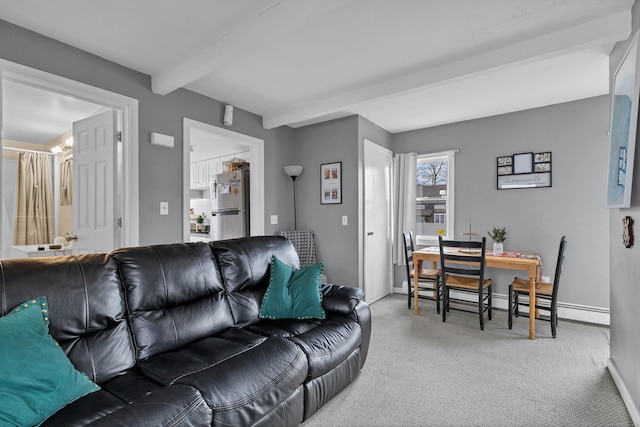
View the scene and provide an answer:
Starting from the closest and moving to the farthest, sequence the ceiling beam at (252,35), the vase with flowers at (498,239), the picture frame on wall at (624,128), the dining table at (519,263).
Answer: the picture frame on wall at (624,128) → the ceiling beam at (252,35) → the dining table at (519,263) → the vase with flowers at (498,239)

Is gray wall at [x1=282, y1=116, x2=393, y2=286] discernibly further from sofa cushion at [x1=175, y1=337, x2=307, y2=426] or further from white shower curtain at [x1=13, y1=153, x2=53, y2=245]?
white shower curtain at [x1=13, y1=153, x2=53, y2=245]

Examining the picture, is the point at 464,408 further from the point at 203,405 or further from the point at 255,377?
the point at 203,405

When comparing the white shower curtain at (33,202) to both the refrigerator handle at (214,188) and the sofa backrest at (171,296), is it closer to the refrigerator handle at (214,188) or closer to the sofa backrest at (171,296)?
the refrigerator handle at (214,188)

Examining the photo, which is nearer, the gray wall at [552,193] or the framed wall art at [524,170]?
the gray wall at [552,193]

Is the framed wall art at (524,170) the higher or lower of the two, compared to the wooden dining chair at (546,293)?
higher

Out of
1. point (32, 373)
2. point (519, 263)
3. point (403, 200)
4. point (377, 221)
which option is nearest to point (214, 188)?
point (377, 221)

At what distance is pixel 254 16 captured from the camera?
201cm

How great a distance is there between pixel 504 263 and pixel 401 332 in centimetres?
128

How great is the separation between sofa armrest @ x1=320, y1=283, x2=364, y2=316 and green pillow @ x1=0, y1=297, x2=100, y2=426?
1394 millimetres

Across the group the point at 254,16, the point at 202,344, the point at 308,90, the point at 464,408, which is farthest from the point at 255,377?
the point at 308,90

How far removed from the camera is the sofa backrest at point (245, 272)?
2146mm

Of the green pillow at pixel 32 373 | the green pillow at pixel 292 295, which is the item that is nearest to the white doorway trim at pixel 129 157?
the green pillow at pixel 292 295

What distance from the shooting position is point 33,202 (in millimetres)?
4551

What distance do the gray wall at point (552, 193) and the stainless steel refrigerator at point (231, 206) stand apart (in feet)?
9.52
